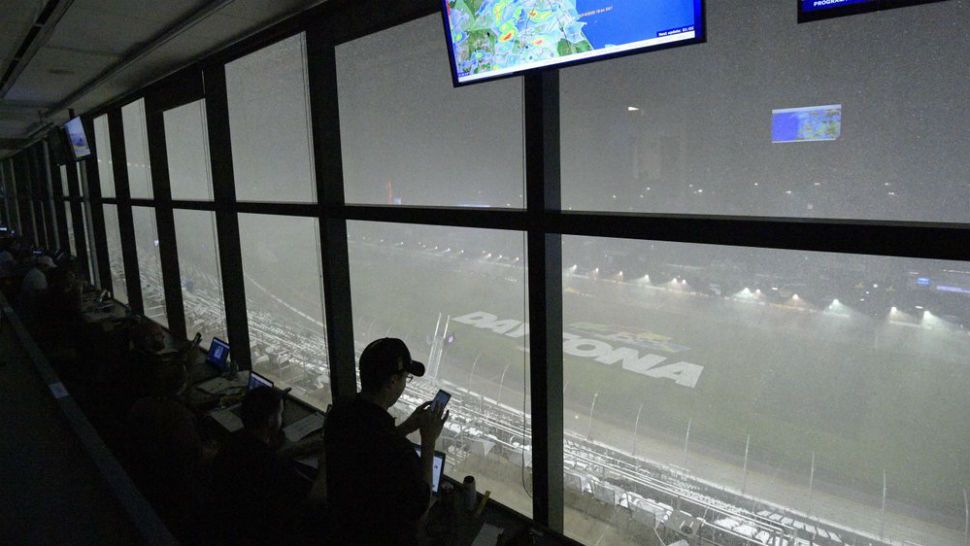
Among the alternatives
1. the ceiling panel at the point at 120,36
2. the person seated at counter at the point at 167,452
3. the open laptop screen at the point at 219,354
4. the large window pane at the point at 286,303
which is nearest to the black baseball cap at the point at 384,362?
the person seated at counter at the point at 167,452

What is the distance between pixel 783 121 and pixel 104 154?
8.44 metres

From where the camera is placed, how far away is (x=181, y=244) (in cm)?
536

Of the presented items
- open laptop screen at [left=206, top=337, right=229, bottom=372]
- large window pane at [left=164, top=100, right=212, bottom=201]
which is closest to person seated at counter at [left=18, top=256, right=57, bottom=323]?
large window pane at [left=164, top=100, right=212, bottom=201]

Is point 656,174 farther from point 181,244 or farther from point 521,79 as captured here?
point 181,244

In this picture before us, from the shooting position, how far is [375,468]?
4.71 ft

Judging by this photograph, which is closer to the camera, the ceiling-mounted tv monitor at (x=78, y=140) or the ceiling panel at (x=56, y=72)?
the ceiling panel at (x=56, y=72)

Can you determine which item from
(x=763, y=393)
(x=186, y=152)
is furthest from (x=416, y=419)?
(x=186, y=152)

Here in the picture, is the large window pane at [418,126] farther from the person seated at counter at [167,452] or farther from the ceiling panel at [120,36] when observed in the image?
the person seated at counter at [167,452]

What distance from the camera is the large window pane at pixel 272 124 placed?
3.24 meters

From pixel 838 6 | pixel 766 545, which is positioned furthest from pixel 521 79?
pixel 766 545

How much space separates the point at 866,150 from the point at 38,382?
282cm

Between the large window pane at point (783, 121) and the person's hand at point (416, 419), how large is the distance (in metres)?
1.06

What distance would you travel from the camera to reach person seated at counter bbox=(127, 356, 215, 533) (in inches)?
89.8

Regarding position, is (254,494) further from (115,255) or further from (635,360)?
(115,255)
